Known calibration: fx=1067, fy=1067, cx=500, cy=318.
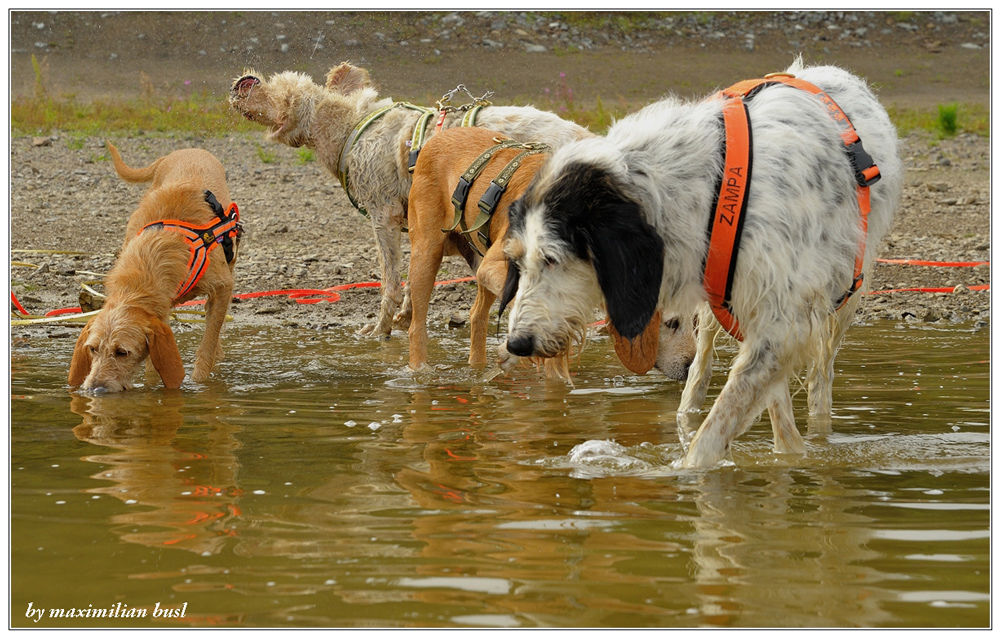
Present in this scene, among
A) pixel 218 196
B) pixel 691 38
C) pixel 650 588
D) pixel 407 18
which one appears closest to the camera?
pixel 650 588

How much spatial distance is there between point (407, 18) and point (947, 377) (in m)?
7.33

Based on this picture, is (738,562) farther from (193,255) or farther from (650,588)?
(193,255)

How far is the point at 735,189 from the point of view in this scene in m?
3.98

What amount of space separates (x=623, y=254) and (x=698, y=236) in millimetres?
340

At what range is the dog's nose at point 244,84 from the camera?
971 cm

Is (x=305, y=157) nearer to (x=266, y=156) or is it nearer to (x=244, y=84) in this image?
(x=266, y=156)

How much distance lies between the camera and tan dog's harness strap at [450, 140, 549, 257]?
20.6 feet

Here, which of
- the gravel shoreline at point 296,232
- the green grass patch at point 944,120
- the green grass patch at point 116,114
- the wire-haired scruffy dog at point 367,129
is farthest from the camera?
the green grass patch at point 116,114

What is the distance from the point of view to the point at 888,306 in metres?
9.30

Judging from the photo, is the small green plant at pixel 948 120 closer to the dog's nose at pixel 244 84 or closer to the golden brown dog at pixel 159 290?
the dog's nose at pixel 244 84

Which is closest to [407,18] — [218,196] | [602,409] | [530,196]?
[218,196]

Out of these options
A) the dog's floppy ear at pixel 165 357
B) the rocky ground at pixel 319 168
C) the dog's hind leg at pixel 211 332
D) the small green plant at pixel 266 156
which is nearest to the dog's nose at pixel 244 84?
the rocky ground at pixel 319 168

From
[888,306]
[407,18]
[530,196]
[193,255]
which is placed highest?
[407,18]

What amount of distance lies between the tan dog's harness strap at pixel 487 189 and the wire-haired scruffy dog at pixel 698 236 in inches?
77.5
